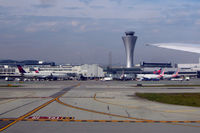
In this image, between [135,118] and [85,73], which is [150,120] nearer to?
[135,118]

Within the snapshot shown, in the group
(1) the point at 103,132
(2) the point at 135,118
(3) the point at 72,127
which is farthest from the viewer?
(2) the point at 135,118

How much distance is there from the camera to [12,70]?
167 m

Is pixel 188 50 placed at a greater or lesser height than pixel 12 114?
greater

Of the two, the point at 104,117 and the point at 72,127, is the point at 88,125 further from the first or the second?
the point at 104,117

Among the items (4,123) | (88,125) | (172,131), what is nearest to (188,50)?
(172,131)

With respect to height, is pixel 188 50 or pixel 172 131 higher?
pixel 188 50

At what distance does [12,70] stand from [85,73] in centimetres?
5215

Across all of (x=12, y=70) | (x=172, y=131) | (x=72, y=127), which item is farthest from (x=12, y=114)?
(x=12, y=70)

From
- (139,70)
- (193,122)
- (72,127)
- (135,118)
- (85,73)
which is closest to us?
(72,127)

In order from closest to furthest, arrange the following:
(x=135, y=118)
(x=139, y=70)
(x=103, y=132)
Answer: (x=103, y=132), (x=135, y=118), (x=139, y=70)

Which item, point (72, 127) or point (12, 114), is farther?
point (12, 114)

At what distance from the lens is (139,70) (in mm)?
191000

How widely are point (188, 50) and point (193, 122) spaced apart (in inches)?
248

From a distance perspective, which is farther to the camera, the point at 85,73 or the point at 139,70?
the point at 139,70
